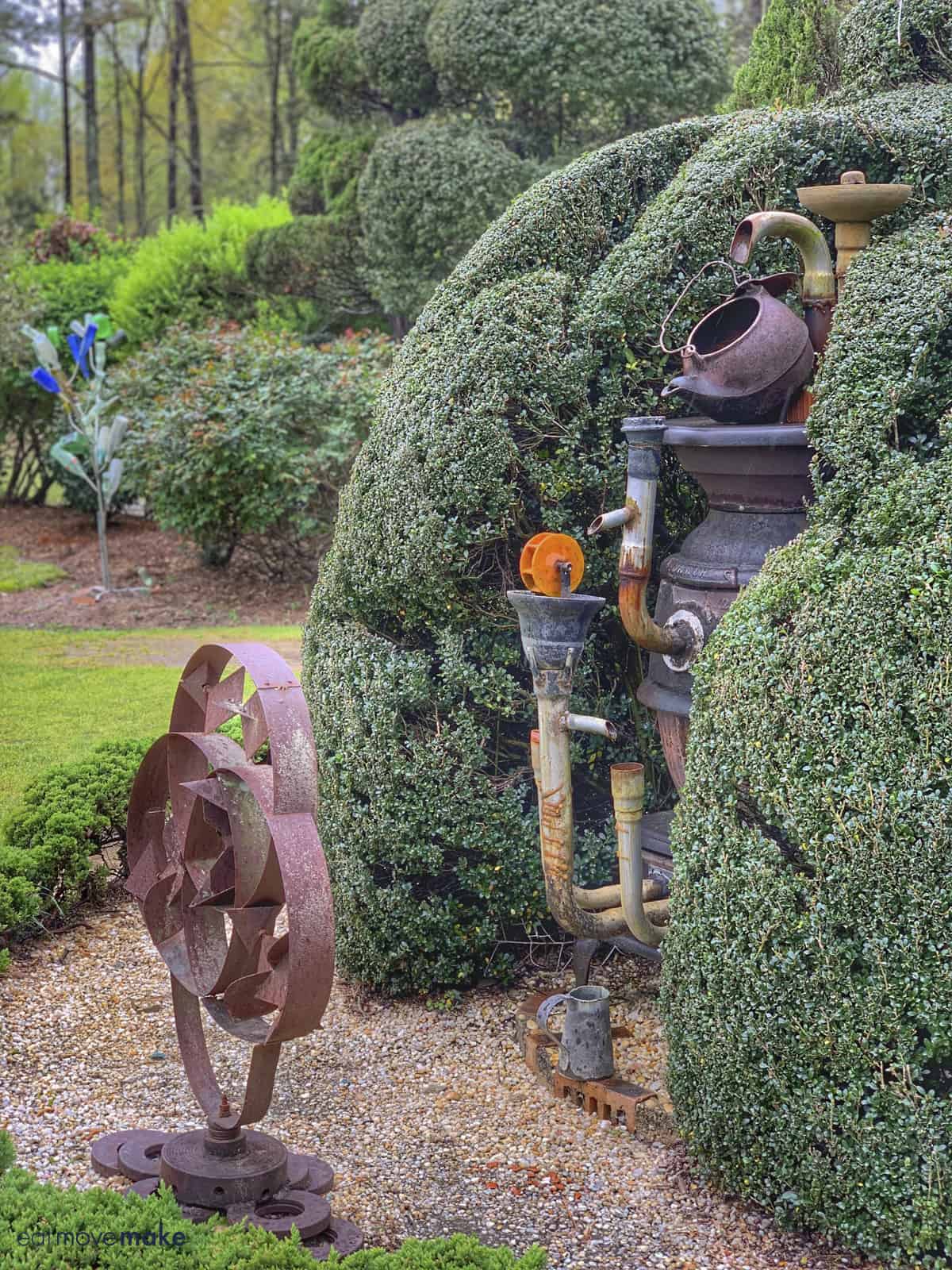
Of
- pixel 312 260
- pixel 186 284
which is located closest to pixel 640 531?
pixel 312 260

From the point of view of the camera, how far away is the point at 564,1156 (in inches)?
133

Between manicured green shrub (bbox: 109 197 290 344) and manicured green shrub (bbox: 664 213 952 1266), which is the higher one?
manicured green shrub (bbox: 109 197 290 344)

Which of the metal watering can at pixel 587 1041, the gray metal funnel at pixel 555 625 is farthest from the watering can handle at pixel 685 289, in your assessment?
the metal watering can at pixel 587 1041

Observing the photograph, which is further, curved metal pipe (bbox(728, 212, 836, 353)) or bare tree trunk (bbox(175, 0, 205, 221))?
bare tree trunk (bbox(175, 0, 205, 221))

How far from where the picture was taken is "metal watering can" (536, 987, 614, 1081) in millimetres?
3621

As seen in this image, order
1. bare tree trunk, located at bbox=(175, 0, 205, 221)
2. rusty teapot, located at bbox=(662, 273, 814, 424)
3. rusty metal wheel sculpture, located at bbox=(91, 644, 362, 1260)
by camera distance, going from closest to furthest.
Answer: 1. rusty metal wheel sculpture, located at bbox=(91, 644, 362, 1260)
2. rusty teapot, located at bbox=(662, 273, 814, 424)
3. bare tree trunk, located at bbox=(175, 0, 205, 221)

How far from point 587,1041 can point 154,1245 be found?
4.55ft

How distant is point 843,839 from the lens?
2752mm

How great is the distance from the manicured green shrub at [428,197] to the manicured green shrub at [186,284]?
2658 mm

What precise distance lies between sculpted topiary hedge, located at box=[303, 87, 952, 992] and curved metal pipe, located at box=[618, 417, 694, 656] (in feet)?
1.43

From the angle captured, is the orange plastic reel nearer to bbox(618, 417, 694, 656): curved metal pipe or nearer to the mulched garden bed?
bbox(618, 417, 694, 656): curved metal pipe

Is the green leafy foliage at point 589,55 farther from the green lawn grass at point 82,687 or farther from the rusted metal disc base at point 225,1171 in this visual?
the rusted metal disc base at point 225,1171

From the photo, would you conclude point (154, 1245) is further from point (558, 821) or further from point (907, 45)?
point (907, 45)

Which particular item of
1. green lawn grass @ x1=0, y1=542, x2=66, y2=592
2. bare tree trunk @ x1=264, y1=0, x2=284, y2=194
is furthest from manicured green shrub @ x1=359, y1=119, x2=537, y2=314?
bare tree trunk @ x1=264, y1=0, x2=284, y2=194
